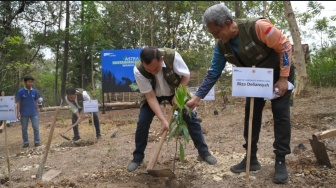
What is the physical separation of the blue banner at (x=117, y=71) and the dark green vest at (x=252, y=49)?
25.3 feet

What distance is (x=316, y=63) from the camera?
9.01 metres

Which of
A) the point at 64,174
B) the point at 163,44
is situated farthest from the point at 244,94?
the point at 163,44

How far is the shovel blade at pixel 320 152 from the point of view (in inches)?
114

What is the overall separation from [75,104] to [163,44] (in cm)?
1154

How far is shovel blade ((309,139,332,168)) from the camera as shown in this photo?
288 centimetres

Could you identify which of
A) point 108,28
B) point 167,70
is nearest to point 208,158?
point 167,70

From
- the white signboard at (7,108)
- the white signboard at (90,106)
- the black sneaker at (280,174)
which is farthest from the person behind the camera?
the white signboard at (90,106)

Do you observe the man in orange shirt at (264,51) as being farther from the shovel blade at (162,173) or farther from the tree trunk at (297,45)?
the tree trunk at (297,45)

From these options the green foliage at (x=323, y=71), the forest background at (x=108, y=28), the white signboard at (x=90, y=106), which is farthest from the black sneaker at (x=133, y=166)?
the forest background at (x=108, y=28)

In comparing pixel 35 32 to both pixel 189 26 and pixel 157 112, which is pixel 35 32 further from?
pixel 157 112

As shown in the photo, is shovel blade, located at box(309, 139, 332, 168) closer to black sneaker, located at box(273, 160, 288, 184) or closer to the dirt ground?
the dirt ground

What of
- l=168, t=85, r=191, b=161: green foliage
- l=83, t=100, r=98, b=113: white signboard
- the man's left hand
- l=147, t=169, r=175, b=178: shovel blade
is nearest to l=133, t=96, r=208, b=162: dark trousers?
l=168, t=85, r=191, b=161: green foliage

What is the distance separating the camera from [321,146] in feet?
9.46

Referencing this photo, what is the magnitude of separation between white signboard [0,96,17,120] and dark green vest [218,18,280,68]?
2.11 meters
